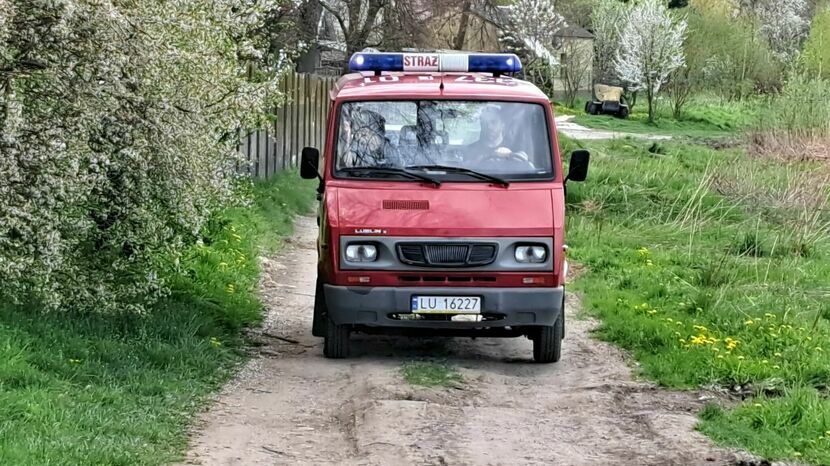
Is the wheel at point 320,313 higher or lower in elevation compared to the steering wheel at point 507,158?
lower

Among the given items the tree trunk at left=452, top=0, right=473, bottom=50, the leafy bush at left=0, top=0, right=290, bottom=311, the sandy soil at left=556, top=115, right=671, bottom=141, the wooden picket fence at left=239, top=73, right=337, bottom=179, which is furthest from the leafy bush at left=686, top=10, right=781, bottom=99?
the leafy bush at left=0, top=0, right=290, bottom=311

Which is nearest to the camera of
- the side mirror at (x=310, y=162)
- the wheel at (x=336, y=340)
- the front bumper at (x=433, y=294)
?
the front bumper at (x=433, y=294)

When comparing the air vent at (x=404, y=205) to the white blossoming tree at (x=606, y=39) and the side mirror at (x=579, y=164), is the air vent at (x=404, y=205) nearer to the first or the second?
the side mirror at (x=579, y=164)

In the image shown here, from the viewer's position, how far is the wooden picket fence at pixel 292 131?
19.6 metres

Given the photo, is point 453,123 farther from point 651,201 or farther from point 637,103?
point 637,103

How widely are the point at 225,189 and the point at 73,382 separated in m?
2.12

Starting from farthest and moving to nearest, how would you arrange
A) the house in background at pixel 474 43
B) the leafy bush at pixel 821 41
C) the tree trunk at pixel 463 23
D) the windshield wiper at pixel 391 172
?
1. the leafy bush at pixel 821 41
2. the house in background at pixel 474 43
3. the tree trunk at pixel 463 23
4. the windshield wiper at pixel 391 172

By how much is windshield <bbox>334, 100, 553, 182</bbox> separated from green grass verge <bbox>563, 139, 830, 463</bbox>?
200 cm

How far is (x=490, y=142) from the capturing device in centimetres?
930

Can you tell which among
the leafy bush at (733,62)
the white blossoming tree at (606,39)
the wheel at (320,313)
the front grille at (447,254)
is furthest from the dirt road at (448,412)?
the white blossoming tree at (606,39)

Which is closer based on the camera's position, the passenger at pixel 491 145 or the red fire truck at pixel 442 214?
the red fire truck at pixel 442 214

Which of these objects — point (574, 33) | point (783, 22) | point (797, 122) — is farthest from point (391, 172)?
point (783, 22)

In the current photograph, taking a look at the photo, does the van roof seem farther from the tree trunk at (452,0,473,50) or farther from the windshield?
the tree trunk at (452,0,473,50)

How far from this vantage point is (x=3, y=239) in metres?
6.89
